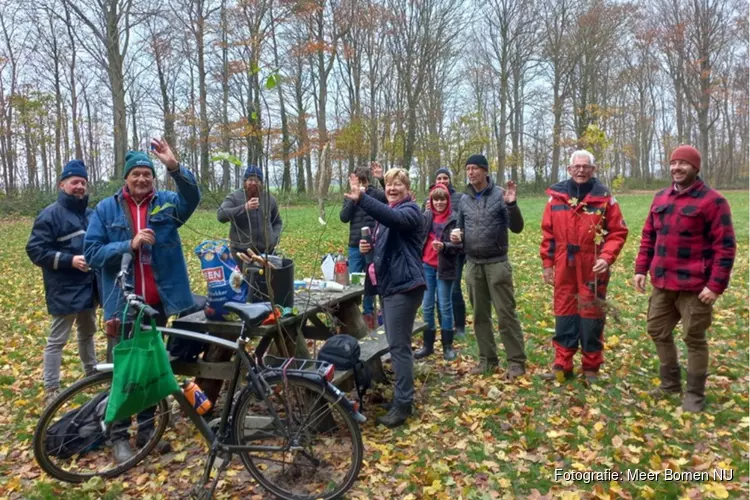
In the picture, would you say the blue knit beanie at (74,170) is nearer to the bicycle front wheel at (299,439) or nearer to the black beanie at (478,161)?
the bicycle front wheel at (299,439)

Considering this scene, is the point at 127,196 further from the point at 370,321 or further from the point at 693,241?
the point at 693,241

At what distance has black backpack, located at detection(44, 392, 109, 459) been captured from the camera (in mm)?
3408

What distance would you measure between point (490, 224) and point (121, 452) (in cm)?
344

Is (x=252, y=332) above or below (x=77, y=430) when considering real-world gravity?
above

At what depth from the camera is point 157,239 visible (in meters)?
3.77

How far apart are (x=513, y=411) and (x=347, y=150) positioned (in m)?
24.6

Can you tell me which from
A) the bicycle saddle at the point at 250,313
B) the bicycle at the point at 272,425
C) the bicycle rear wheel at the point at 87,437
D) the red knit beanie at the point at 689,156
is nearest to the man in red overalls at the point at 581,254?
the red knit beanie at the point at 689,156

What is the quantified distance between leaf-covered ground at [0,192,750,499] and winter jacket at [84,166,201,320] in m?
1.13

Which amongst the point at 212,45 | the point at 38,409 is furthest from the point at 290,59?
the point at 38,409

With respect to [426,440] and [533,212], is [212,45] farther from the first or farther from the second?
[426,440]

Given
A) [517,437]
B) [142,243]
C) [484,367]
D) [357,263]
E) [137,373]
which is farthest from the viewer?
[357,263]

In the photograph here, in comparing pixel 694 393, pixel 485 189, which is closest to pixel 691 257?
pixel 694 393

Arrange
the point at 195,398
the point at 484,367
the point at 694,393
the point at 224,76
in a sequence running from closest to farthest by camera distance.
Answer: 1. the point at 195,398
2. the point at 694,393
3. the point at 484,367
4. the point at 224,76

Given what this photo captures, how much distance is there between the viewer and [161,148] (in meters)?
3.42
